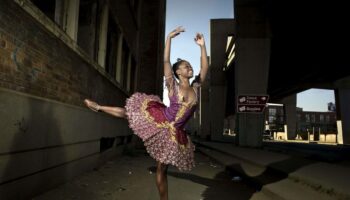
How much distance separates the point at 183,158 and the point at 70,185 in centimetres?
272

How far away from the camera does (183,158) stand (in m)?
3.81

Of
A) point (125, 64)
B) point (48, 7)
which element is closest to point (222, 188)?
point (48, 7)

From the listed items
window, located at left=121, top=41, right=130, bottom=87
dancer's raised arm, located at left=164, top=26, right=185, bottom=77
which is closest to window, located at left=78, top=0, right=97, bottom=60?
dancer's raised arm, located at left=164, top=26, right=185, bottom=77

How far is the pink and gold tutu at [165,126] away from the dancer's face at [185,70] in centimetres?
16

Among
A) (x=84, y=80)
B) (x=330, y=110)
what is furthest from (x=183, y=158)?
(x=330, y=110)

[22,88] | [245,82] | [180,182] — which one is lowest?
[180,182]

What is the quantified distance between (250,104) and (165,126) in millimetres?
13173

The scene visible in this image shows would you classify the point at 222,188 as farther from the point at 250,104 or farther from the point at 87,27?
the point at 250,104

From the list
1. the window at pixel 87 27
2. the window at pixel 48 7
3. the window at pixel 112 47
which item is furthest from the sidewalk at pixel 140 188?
the window at pixel 112 47

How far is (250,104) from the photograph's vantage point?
53.7 ft

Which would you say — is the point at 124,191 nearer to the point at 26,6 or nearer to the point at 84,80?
the point at 84,80

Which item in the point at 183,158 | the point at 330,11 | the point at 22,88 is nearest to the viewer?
the point at 183,158

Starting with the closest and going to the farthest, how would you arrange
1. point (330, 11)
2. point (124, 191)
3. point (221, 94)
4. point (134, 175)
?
point (124, 191) → point (134, 175) → point (330, 11) → point (221, 94)

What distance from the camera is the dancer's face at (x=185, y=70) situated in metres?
3.96
